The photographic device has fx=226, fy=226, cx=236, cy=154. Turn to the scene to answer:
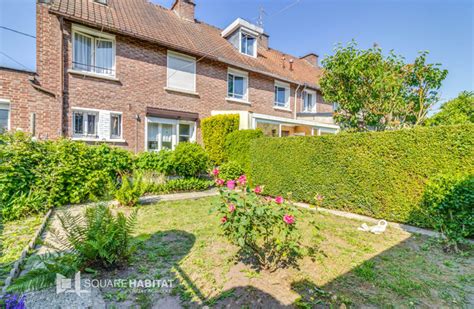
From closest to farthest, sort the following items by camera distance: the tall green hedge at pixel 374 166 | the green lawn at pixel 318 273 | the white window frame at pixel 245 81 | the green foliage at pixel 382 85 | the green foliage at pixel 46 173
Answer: the green lawn at pixel 318 273, the tall green hedge at pixel 374 166, the green foliage at pixel 46 173, the green foliage at pixel 382 85, the white window frame at pixel 245 81

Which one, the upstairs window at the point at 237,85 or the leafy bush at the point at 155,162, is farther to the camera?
the upstairs window at the point at 237,85

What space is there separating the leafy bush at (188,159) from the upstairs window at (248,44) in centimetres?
931

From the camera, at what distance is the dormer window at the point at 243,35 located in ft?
49.7

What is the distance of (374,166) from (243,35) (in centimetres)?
1302

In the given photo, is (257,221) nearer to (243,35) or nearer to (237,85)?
(237,85)

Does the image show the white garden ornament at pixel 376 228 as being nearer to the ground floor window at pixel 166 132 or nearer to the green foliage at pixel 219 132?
the green foliage at pixel 219 132

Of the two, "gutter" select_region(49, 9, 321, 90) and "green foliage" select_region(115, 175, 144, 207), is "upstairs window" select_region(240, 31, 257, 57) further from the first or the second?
"green foliage" select_region(115, 175, 144, 207)

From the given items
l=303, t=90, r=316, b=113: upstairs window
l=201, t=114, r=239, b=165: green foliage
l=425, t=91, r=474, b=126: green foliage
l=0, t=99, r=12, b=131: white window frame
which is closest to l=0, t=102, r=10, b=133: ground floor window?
l=0, t=99, r=12, b=131: white window frame

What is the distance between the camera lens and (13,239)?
164 inches

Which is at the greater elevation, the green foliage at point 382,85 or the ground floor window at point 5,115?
the green foliage at point 382,85

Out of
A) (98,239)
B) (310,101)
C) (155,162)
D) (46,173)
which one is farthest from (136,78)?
(310,101)

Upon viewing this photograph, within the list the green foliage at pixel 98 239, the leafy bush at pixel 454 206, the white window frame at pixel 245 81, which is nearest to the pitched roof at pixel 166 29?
the white window frame at pixel 245 81

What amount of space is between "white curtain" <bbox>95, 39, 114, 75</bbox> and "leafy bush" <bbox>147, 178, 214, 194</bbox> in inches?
218

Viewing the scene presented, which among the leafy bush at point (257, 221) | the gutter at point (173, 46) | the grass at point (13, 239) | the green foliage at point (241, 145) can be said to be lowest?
the grass at point (13, 239)
